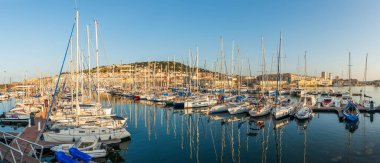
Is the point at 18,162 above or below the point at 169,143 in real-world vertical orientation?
above

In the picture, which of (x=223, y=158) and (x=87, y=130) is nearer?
(x=223, y=158)

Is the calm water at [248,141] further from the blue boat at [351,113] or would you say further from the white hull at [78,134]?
the white hull at [78,134]

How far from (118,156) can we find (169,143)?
6.46m

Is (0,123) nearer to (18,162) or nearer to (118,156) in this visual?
(118,156)

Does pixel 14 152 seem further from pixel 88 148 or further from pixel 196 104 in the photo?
pixel 196 104

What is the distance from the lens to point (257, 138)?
28969 millimetres

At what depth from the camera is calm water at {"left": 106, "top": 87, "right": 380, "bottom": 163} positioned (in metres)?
22.6

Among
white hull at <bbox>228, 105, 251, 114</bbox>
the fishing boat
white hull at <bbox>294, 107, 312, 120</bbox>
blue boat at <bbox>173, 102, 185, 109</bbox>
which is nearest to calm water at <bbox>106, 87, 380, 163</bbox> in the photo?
white hull at <bbox>294, 107, 312, 120</bbox>

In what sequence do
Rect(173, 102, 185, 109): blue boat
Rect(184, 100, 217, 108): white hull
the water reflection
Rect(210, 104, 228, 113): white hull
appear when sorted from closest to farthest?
the water reflection, Rect(210, 104, 228, 113): white hull, Rect(184, 100, 217, 108): white hull, Rect(173, 102, 185, 109): blue boat

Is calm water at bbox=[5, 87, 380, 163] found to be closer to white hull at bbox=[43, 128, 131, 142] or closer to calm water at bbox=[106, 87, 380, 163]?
calm water at bbox=[106, 87, 380, 163]

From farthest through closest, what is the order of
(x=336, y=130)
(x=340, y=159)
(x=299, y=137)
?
1. (x=336, y=130)
2. (x=299, y=137)
3. (x=340, y=159)

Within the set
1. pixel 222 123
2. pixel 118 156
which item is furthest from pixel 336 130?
pixel 118 156

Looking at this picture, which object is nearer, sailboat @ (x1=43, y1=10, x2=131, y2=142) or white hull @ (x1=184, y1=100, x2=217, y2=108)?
sailboat @ (x1=43, y1=10, x2=131, y2=142)

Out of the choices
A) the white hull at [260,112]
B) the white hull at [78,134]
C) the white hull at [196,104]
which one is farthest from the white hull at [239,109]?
the white hull at [78,134]
